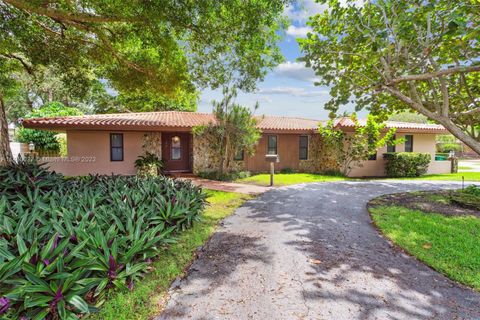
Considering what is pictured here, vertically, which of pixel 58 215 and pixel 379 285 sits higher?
pixel 58 215

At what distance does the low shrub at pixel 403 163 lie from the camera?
15.7 m

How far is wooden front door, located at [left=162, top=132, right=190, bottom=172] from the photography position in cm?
1545

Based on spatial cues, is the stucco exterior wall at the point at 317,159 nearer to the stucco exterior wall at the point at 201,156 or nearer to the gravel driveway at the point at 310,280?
the stucco exterior wall at the point at 201,156

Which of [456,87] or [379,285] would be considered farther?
[456,87]

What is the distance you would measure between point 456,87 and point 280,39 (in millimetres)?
6315

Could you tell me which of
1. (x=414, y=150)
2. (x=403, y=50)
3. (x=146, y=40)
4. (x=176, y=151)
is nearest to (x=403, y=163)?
(x=414, y=150)

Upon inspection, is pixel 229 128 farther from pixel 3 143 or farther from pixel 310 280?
pixel 310 280

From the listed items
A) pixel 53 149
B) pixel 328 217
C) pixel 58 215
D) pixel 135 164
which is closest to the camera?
pixel 58 215

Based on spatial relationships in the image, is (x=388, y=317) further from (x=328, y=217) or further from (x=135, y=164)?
(x=135, y=164)

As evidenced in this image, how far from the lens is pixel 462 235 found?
536 cm

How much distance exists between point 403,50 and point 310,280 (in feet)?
24.2

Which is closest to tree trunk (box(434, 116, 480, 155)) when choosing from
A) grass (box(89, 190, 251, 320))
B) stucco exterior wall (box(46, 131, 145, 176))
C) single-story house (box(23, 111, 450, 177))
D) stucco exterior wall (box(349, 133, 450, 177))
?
grass (box(89, 190, 251, 320))

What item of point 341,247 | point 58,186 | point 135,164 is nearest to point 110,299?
point 341,247

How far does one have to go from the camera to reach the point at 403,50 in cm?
783
